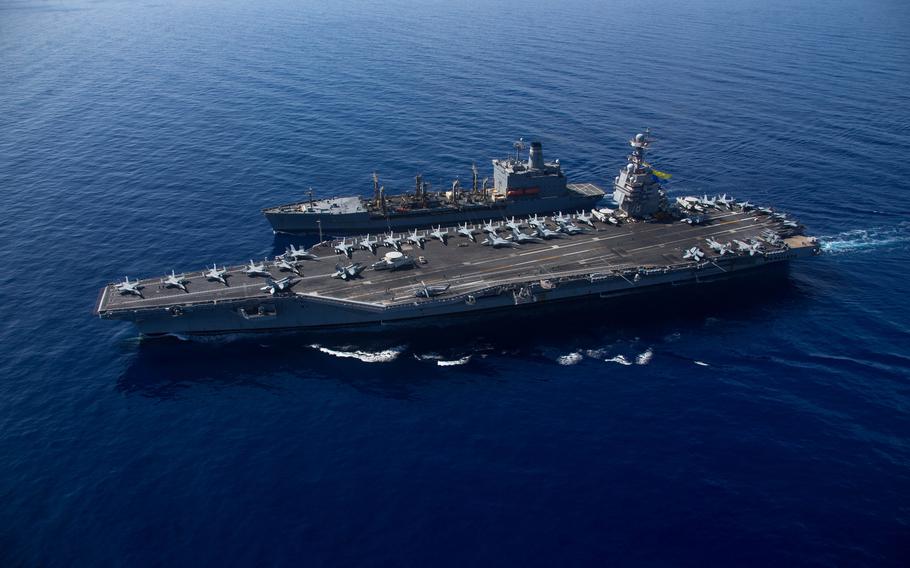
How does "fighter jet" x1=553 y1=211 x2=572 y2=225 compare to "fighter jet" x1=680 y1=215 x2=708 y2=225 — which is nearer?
"fighter jet" x1=680 y1=215 x2=708 y2=225

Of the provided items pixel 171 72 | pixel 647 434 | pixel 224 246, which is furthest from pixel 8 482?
pixel 171 72

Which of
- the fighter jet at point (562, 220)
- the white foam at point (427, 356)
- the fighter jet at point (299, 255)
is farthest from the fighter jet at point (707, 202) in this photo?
the fighter jet at point (299, 255)

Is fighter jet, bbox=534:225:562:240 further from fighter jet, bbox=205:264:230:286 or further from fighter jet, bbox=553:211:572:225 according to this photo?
fighter jet, bbox=205:264:230:286

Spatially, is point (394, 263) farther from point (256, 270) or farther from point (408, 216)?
point (408, 216)

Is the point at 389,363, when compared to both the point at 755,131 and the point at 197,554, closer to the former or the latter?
the point at 197,554

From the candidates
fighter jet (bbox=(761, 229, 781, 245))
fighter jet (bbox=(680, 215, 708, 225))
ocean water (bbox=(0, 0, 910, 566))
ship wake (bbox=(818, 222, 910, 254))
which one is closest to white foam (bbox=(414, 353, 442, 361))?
ocean water (bbox=(0, 0, 910, 566))
